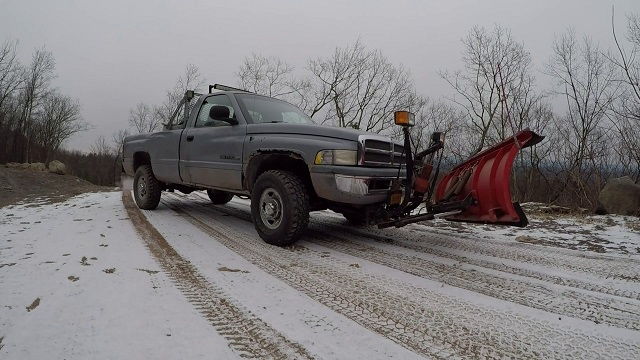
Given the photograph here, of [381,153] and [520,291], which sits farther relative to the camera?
[381,153]

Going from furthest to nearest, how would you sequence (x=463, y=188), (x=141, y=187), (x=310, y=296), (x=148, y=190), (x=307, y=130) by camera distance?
(x=141, y=187)
(x=148, y=190)
(x=307, y=130)
(x=463, y=188)
(x=310, y=296)

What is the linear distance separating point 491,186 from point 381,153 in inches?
45.7

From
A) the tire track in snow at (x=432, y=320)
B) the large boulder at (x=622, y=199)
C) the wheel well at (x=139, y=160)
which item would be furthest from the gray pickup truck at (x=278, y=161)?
the large boulder at (x=622, y=199)

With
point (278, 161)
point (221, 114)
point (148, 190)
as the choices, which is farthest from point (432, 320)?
point (148, 190)

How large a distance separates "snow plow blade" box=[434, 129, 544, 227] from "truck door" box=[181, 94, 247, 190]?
2.59 meters

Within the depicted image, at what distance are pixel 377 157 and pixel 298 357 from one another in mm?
2543

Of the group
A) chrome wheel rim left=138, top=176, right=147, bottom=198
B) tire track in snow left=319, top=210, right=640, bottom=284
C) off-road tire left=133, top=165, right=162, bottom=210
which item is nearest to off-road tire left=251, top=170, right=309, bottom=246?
tire track in snow left=319, top=210, right=640, bottom=284

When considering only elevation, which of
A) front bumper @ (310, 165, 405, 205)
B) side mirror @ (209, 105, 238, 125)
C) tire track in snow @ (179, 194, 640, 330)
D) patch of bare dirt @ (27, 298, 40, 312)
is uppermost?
A: side mirror @ (209, 105, 238, 125)

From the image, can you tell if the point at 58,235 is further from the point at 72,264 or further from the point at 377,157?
the point at 377,157

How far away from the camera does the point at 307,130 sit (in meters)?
3.91

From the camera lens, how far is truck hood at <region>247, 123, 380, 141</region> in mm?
3715

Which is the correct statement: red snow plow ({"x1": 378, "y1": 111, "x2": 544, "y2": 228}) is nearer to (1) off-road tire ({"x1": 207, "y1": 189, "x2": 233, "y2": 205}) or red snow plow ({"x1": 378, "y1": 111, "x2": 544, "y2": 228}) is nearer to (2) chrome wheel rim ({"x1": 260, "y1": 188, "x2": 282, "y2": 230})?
(2) chrome wheel rim ({"x1": 260, "y1": 188, "x2": 282, "y2": 230})

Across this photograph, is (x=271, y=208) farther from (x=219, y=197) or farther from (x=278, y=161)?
(x=219, y=197)

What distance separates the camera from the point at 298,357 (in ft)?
5.46
